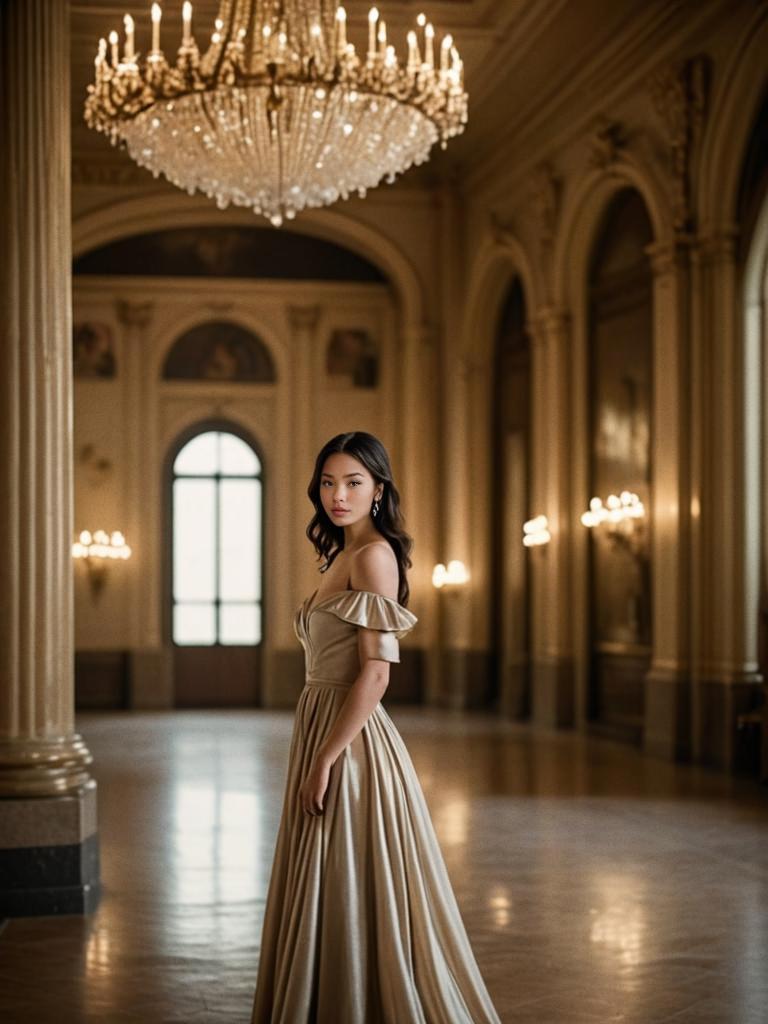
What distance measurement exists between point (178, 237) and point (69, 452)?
13.9 m

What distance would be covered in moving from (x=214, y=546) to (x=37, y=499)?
1358 centimetres

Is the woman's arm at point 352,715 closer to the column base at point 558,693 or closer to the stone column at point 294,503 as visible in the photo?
the column base at point 558,693

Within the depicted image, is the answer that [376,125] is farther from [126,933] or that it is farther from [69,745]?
[126,933]

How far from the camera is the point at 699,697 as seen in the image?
12.8 metres

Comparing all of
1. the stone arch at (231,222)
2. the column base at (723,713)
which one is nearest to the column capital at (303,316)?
the stone arch at (231,222)

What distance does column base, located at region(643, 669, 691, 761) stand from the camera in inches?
510

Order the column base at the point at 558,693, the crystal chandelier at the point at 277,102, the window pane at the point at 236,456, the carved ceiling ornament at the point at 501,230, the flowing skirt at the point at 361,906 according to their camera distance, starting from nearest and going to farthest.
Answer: the flowing skirt at the point at 361,906
the crystal chandelier at the point at 277,102
the column base at the point at 558,693
the carved ceiling ornament at the point at 501,230
the window pane at the point at 236,456

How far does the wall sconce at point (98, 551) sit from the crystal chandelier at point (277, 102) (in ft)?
29.4

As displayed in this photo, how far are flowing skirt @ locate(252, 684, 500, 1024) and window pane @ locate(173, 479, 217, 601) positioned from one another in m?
16.3

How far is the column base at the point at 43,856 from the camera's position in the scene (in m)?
6.88

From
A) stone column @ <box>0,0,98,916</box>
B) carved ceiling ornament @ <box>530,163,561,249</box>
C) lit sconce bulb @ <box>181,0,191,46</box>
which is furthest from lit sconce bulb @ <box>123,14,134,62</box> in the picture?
carved ceiling ornament @ <box>530,163,561,249</box>

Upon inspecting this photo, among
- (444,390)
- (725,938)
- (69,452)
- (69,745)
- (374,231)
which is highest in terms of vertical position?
(374,231)

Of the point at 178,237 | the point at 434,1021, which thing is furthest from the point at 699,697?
the point at 178,237

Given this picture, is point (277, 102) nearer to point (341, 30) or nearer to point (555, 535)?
point (341, 30)
